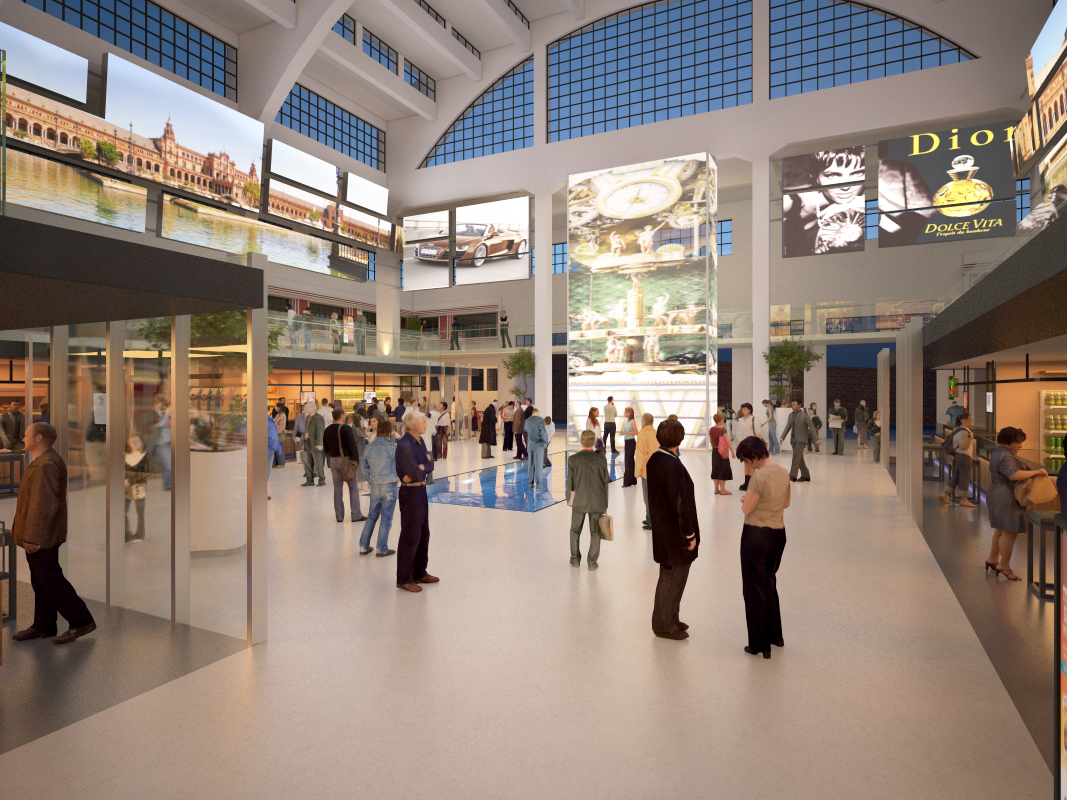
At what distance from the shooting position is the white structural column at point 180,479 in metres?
4.84

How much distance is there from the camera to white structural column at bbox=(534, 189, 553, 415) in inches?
1086

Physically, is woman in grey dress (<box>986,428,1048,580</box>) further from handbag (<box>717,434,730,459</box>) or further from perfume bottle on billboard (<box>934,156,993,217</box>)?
perfume bottle on billboard (<box>934,156,993,217</box>)

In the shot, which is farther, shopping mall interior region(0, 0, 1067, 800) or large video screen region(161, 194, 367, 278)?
large video screen region(161, 194, 367, 278)

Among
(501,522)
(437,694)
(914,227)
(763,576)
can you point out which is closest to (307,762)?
(437,694)

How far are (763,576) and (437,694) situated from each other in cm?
230

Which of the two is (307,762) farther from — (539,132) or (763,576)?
(539,132)

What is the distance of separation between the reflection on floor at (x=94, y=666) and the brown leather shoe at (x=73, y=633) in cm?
5

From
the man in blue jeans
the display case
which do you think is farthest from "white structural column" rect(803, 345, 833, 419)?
the man in blue jeans

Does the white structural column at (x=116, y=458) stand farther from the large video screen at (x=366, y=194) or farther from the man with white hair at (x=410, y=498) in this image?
the large video screen at (x=366, y=194)

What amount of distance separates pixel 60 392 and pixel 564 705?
5223mm

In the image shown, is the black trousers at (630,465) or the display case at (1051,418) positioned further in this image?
the display case at (1051,418)

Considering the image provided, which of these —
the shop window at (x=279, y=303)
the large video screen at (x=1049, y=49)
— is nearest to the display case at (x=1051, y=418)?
the large video screen at (x=1049, y=49)

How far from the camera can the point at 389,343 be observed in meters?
24.3

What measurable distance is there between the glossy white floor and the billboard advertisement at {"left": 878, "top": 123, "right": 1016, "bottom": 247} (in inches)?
659
